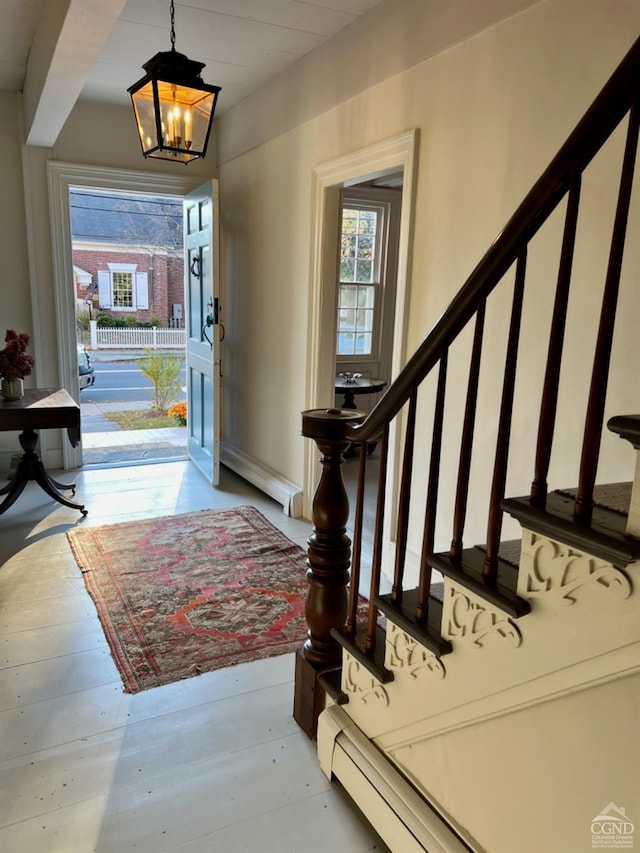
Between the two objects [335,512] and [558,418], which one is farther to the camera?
[558,418]

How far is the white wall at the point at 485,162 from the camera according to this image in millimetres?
1883

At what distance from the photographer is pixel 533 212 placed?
1133 millimetres

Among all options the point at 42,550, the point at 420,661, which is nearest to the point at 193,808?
the point at 420,661

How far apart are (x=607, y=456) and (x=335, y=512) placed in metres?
0.87

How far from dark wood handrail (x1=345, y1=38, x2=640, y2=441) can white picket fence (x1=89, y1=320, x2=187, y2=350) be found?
1175 cm

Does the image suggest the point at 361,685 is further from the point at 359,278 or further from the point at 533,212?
the point at 359,278

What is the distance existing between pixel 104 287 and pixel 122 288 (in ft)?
1.23

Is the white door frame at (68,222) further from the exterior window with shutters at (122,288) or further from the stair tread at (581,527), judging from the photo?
the exterior window with shutters at (122,288)

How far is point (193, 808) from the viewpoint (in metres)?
1.70

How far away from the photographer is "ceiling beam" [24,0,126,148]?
2078 mm

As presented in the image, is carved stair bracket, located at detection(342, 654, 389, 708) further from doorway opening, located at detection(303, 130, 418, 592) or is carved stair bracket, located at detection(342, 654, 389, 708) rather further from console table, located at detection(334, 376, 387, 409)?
console table, located at detection(334, 376, 387, 409)

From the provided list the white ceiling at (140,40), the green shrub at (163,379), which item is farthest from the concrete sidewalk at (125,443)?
the white ceiling at (140,40)

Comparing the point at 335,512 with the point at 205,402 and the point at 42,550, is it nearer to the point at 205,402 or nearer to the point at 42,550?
the point at 42,550

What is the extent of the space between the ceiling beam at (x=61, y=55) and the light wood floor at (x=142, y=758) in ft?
7.82
